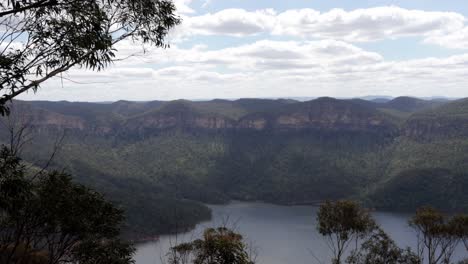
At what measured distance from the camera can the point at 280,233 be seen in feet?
384

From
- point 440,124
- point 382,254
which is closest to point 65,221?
point 382,254

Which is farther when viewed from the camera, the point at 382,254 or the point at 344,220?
the point at 382,254

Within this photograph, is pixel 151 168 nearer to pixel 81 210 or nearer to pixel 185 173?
pixel 185 173

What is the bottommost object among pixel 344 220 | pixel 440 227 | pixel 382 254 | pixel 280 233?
pixel 280 233

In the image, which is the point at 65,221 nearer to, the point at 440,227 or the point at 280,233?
the point at 440,227

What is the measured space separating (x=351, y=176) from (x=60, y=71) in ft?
598

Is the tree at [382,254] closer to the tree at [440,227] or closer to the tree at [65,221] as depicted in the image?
the tree at [440,227]

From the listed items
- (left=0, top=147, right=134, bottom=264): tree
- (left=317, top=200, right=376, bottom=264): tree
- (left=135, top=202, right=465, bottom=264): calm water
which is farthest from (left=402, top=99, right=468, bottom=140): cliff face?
(left=0, top=147, right=134, bottom=264): tree

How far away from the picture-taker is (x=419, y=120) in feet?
614

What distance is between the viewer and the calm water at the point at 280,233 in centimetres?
9049

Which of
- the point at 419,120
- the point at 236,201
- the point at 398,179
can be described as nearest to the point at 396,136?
the point at 419,120

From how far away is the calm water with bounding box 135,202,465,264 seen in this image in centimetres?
9049

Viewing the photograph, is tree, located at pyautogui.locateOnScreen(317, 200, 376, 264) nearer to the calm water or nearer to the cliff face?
the calm water

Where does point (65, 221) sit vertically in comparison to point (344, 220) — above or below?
above
